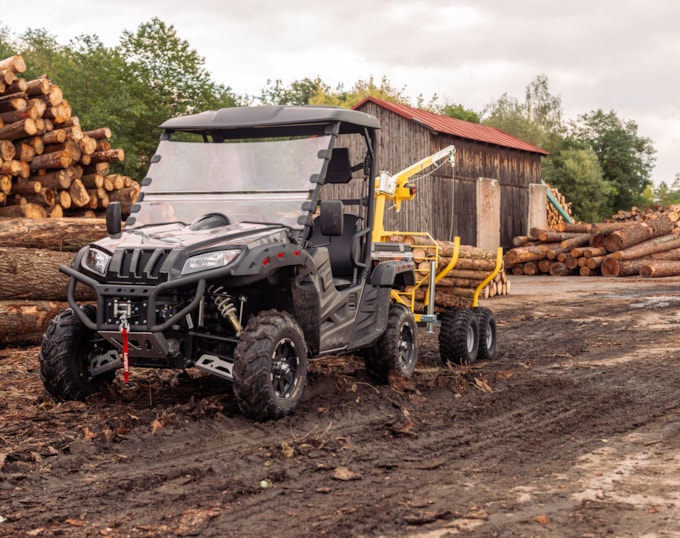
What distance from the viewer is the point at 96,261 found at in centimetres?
605

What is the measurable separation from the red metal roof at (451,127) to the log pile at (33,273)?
18.9 meters

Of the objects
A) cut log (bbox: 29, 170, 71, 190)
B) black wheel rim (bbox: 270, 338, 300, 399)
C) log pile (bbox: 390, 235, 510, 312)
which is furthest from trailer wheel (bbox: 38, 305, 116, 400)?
cut log (bbox: 29, 170, 71, 190)

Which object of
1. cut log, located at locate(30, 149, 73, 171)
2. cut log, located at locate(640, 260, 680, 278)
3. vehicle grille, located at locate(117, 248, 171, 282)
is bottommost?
cut log, located at locate(640, 260, 680, 278)

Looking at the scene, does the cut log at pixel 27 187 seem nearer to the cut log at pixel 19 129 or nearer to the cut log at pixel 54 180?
the cut log at pixel 54 180

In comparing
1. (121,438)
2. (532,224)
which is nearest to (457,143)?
(532,224)

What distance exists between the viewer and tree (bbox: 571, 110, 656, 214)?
53.2 meters

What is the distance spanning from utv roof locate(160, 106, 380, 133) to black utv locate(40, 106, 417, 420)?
0.01 m

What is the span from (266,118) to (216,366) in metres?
2.20

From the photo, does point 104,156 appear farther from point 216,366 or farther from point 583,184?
point 583,184

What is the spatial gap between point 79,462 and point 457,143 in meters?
26.8

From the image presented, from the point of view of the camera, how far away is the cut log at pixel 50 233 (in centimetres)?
1098

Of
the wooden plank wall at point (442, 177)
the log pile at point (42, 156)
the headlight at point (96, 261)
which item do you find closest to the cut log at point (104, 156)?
the log pile at point (42, 156)

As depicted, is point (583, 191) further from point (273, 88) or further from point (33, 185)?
point (33, 185)

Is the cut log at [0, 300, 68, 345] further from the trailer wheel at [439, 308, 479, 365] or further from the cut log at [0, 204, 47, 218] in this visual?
the trailer wheel at [439, 308, 479, 365]
